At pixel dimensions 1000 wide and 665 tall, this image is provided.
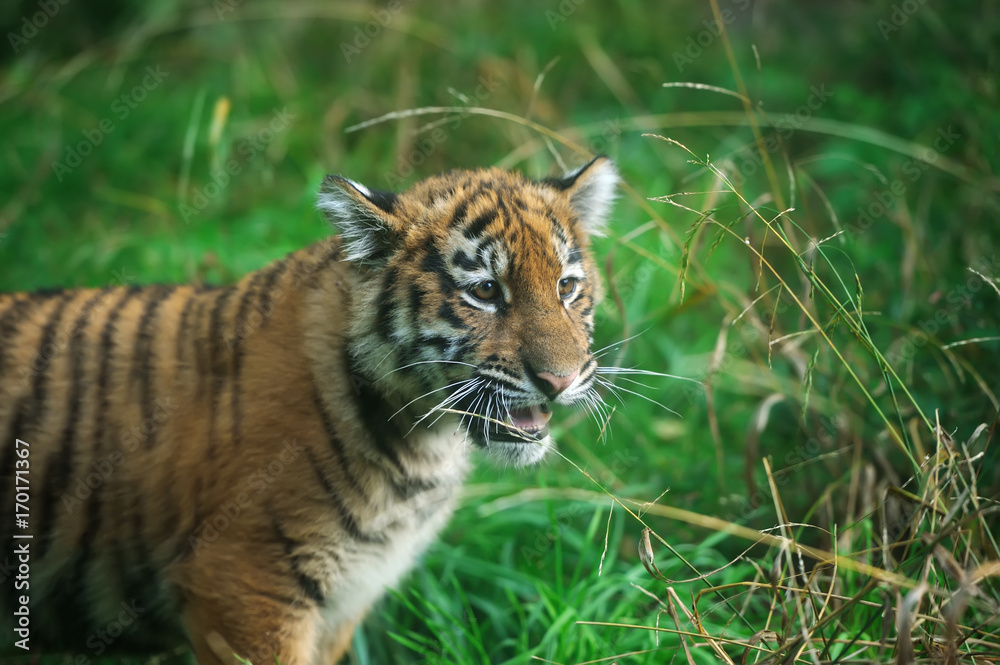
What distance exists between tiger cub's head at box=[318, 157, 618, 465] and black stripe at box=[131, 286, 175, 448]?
31.5 inches

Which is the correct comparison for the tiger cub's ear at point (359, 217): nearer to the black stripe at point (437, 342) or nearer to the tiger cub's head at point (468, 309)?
the tiger cub's head at point (468, 309)

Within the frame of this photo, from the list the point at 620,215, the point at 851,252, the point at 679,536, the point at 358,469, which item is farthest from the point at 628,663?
the point at 620,215

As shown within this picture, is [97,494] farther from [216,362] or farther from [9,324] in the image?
[9,324]

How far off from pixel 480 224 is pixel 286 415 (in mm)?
966

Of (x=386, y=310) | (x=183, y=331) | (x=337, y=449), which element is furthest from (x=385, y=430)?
(x=183, y=331)

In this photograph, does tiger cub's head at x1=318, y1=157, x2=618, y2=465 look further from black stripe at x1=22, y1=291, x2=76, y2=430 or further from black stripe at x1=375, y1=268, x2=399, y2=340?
black stripe at x1=22, y1=291, x2=76, y2=430

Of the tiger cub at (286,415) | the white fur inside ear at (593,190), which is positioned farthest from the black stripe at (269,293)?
the white fur inside ear at (593,190)

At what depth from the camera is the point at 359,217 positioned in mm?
2750

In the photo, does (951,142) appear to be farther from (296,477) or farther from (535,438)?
(296,477)

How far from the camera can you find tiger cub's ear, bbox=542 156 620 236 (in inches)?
124

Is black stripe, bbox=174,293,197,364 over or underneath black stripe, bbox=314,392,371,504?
over

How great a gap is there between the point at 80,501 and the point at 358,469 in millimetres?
1032

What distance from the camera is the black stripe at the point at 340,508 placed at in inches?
108

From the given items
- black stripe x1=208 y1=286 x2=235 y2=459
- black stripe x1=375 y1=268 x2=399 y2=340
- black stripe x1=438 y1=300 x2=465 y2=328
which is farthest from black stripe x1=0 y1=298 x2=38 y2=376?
black stripe x1=438 y1=300 x2=465 y2=328
